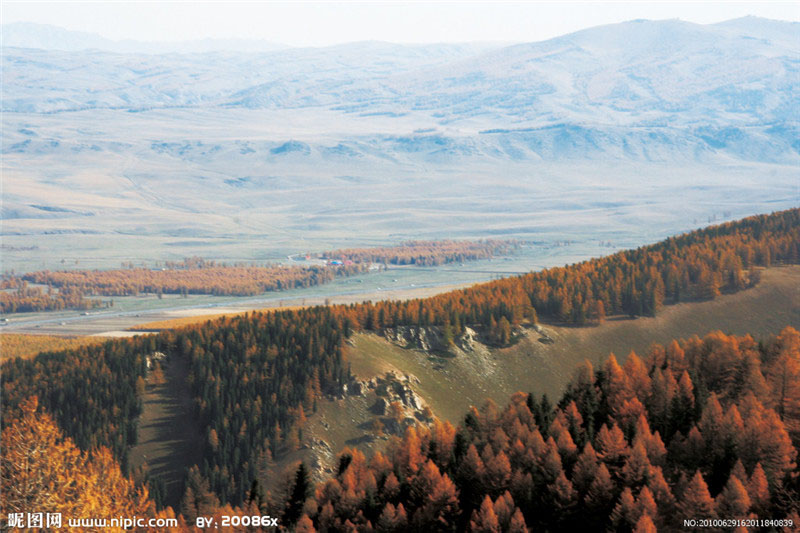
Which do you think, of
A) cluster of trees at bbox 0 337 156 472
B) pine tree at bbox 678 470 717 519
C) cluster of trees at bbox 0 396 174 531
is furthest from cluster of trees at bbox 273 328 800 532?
cluster of trees at bbox 0 337 156 472

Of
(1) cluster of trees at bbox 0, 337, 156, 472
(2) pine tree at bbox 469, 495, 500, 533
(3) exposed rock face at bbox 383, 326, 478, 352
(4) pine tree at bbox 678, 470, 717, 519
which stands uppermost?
(4) pine tree at bbox 678, 470, 717, 519

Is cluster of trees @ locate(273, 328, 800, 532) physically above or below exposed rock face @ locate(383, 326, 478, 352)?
above

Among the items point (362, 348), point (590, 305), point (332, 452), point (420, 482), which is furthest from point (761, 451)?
point (590, 305)

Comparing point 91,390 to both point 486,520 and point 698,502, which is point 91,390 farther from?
point 698,502

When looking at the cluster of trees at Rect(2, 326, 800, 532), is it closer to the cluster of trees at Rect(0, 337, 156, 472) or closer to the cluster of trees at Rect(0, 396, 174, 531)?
the cluster of trees at Rect(0, 396, 174, 531)

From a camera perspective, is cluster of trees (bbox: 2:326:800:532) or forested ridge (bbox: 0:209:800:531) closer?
cluster of trees (bbox: 2:326:800:532)

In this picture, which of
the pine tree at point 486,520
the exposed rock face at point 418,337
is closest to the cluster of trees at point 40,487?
the pine tree at point 486,520

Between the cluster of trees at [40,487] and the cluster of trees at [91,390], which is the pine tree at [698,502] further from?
the cluster of trees at [91,390]
